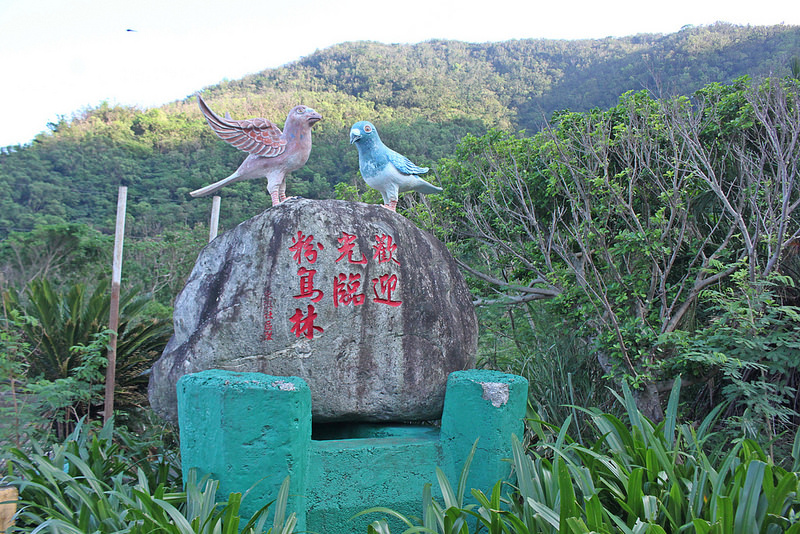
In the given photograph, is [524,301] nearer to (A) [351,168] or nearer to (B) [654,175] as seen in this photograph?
(B) [654,175]

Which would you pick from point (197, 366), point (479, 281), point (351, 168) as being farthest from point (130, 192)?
point (197, 366)

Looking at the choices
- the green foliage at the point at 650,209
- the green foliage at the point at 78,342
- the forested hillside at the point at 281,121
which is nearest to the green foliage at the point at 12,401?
the green foliage at the point at 78,342

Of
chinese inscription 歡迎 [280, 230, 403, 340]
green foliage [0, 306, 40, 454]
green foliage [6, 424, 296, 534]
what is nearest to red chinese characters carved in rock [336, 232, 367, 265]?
chinese inscription 歡迎 [280, 230, 403, 340]

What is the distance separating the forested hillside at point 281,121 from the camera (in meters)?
15.1

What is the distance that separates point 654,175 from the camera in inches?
184

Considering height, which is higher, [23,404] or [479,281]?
[479,281]

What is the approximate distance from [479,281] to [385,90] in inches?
734

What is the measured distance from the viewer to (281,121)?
17.9 m

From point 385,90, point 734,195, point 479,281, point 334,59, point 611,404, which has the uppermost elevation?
point 334,59

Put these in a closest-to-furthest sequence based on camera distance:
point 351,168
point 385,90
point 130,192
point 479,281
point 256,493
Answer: point 256,493 < point 479,281 < point 351,168 < point 130,192 < point 385,90

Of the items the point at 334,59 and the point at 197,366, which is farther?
the point at 334,59

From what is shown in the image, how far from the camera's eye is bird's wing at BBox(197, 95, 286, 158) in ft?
12.5

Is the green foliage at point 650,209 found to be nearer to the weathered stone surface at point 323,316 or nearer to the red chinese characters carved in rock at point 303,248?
the weathered stone surface at point 323,316

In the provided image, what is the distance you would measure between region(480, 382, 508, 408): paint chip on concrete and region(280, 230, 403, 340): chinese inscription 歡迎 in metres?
0.78
